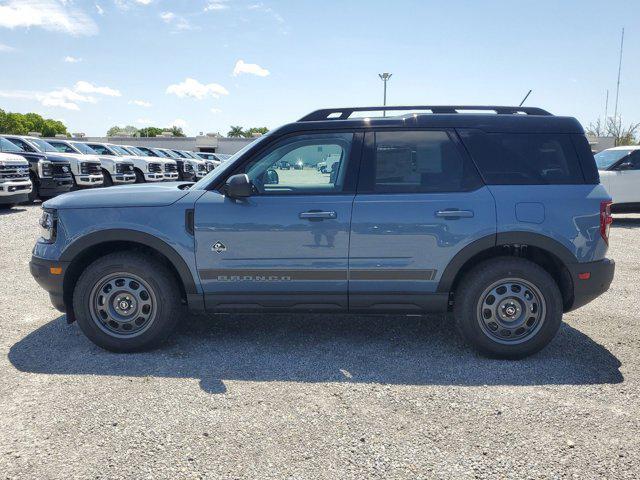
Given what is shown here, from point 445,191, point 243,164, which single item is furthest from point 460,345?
point 243,164

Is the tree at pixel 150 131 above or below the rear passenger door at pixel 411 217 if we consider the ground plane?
above

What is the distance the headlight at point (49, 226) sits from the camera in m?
4.08

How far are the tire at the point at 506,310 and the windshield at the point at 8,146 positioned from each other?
14.2 m

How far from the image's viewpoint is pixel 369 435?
9.44 feet

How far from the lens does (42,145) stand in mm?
15133

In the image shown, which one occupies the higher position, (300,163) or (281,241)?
(300,163)

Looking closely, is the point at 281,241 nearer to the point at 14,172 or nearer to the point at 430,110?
the point at 430,110

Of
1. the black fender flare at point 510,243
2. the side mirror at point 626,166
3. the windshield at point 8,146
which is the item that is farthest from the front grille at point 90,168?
the side mirror at point 626,166

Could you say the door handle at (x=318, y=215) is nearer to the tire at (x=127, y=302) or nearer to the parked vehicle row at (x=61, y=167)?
the tire at (x=127, y=302)

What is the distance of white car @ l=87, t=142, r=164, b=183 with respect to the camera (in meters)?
18.8

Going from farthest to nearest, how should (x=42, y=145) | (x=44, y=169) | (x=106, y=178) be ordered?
1. (x=106, y=178)
2. (x=42, y=145)
3. (x=44, y=169)

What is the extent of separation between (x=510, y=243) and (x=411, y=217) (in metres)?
0.79

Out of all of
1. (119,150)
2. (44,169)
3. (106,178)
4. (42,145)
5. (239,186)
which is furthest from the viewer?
(119,150)

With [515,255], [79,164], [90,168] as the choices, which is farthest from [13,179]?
[515,255]
